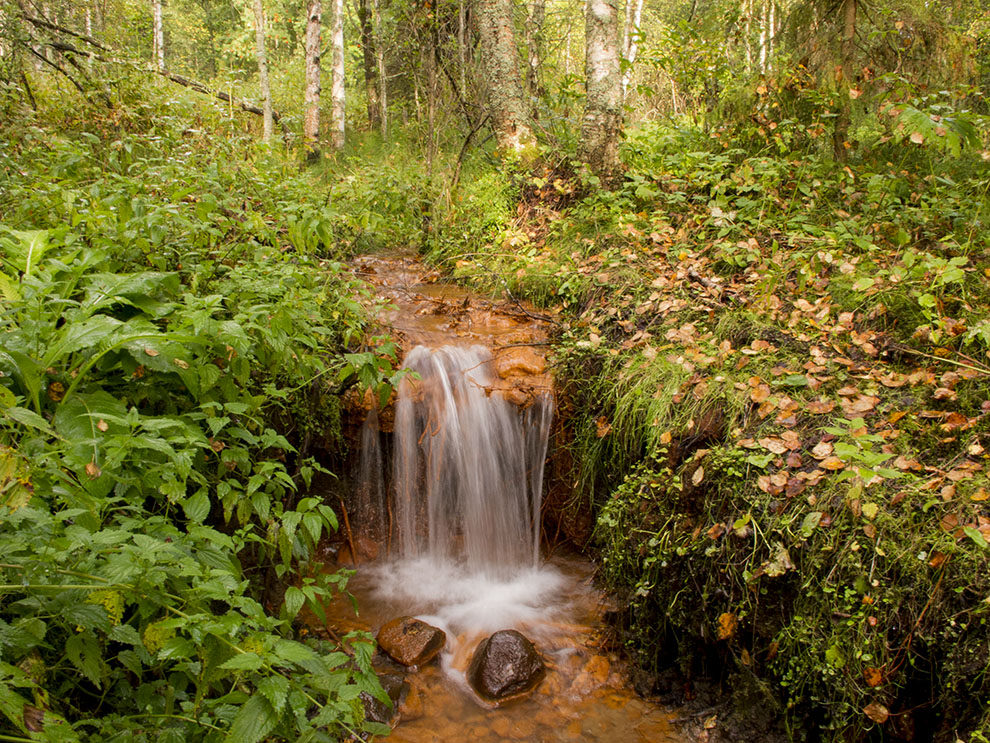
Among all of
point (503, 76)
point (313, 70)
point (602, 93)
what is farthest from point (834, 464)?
point (313, 70)

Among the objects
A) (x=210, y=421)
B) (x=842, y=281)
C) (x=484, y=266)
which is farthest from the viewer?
(x=484, y=266)

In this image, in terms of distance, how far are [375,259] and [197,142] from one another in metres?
2.05

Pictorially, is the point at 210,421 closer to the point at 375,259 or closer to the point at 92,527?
the point at 92,527

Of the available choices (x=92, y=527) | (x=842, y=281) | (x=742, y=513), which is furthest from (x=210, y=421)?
(x=842, y=281)

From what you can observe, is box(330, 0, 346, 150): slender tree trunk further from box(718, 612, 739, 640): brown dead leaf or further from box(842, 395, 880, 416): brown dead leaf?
box(718, 612, 739, 640): brown dead leaf

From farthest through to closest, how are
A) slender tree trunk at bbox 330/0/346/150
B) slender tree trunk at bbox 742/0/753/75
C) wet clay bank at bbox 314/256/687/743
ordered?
slender tree trunk at bbox 330/0/346/150
slender tree trunk at bbox 742/0/753/75
wet clay bank at bbox 314/256/687/743

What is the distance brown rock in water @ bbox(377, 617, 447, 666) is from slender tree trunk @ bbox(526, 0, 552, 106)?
20.8 feet

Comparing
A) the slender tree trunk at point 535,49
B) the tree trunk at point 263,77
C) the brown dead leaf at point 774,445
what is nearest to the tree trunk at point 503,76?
the slender tree trunk at point 535,49

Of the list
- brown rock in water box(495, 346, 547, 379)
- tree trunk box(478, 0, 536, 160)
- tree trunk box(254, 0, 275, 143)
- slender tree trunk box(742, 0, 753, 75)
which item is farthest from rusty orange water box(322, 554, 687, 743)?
tree trunk box(254, 0, 275, 143)

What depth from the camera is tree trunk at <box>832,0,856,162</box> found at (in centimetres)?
486

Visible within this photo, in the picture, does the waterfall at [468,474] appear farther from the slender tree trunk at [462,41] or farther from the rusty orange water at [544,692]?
the slender tree trunk at [462,41]

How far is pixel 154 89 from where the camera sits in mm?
6227

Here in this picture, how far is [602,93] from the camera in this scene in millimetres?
5961

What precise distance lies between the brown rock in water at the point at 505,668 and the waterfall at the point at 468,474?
0.88 meters
